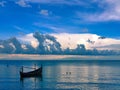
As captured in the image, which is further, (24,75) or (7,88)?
(24,75)

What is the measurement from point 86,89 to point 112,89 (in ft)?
22.4

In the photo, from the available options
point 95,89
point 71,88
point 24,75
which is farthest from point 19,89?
point 24,75

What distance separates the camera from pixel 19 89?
8000cm

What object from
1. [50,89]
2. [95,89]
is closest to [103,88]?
[95,89]

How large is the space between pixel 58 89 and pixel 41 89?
17.2ft

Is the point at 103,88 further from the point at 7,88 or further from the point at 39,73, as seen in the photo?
the point at 39,73

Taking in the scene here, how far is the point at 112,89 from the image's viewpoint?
7706cm

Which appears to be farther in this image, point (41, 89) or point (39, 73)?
point (39, 73)

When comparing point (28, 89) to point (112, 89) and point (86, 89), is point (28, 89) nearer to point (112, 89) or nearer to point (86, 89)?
point (86, 89)

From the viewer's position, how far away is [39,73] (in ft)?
400

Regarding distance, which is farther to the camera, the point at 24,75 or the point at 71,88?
the point at 24,75

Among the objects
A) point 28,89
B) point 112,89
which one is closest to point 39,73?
point 28,89

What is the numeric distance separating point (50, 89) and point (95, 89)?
473 inches

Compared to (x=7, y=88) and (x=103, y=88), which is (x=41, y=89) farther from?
(x=103, y=88)
